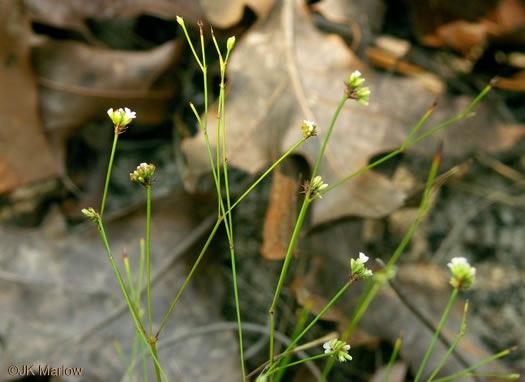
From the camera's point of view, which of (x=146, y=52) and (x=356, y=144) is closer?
(x=356, y=144)

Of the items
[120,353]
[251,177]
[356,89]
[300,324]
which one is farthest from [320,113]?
[120,353]

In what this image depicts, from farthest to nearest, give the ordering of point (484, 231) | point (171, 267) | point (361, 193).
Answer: point (484, 231) < point (171, 267) < point (361, 193)

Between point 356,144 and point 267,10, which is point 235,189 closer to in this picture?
point 356,144

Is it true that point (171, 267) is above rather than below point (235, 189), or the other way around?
below

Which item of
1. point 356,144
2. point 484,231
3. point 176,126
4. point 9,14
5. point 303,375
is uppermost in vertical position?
point 9,14

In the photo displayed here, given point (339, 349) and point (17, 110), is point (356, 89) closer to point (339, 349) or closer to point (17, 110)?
point (339, 349)

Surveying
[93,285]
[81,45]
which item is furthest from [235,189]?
[81,45]

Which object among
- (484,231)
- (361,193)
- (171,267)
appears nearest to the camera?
(361,193)
